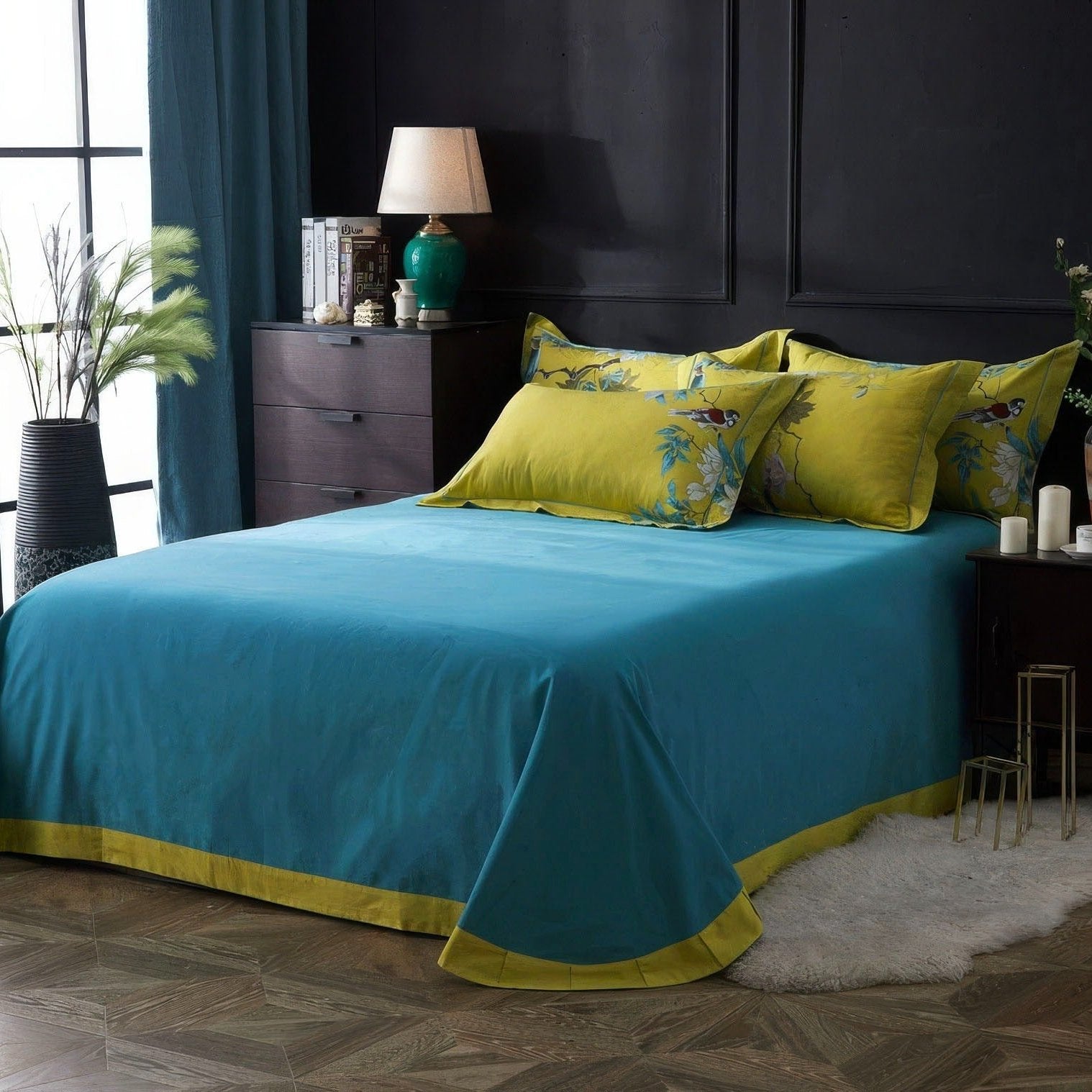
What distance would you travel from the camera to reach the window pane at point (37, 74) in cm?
461

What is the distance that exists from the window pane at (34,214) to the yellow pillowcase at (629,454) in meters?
1.55

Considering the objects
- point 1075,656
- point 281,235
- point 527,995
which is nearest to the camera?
point 527,995

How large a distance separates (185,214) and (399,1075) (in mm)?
3075

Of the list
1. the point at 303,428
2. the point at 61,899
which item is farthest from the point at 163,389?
the point at 61,899

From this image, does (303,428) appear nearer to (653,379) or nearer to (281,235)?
(281,235)

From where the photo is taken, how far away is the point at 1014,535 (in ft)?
11.3

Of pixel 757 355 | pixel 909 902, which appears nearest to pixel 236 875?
pixel 909 902

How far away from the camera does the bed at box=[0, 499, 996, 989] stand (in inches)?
105

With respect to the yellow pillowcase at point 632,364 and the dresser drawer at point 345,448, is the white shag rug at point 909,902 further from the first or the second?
Answer: the dresser drawer at point 345,448

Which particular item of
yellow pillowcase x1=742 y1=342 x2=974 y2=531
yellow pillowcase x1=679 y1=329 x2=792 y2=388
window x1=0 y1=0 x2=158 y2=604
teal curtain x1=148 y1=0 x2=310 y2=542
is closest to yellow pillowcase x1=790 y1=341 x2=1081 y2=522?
yellow pillowcase x1=742 y1=342 x2=974 y2=531

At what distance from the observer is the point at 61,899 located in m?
3.09

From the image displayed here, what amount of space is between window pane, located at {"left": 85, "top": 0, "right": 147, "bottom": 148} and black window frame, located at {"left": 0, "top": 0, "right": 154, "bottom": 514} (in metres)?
0.03

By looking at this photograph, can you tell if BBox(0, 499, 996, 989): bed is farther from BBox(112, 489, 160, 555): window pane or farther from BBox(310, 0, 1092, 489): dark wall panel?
BBox(112, 489, 160, 555): window pane

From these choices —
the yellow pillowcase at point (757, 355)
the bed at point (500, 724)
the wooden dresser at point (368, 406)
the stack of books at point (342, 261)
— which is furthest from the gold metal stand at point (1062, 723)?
the stack of books at point (342, 261)
